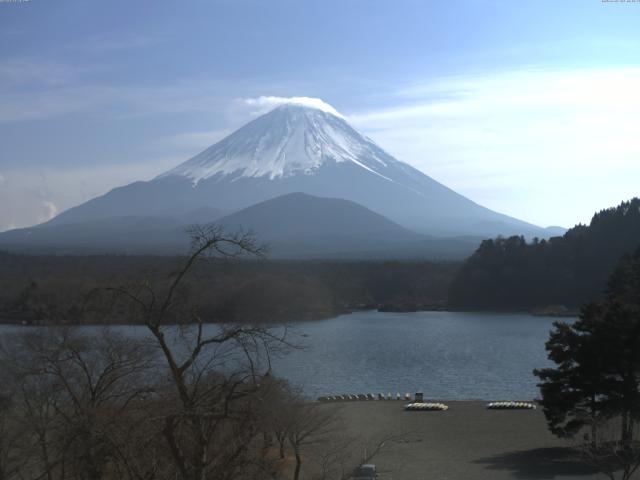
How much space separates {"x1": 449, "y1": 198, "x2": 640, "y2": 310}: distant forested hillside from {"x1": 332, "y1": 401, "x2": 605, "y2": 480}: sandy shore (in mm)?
24153

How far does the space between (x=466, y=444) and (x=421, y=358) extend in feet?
33.6

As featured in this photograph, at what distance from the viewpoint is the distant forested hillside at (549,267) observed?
36125mm

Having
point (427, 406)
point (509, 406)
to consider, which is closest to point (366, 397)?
point (427, 406)

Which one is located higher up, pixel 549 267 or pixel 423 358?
pixel 549 267

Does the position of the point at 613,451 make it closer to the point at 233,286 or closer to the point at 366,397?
the point at 366,397

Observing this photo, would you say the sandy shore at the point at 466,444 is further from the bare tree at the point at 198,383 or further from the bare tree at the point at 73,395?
the bare tree at the point at 198,383

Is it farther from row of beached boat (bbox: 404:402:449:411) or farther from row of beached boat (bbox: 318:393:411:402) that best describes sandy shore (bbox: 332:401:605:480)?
row of beached boat (bbox: 318:393:411:402)

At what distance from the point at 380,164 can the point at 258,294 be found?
8613cm

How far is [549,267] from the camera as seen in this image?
37.4m

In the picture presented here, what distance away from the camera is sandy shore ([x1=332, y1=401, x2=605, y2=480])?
8734 mm

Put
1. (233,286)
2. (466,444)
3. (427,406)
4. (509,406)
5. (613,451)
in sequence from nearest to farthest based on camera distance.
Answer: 1. (613,451)
2. (466,444)
3. (509,406)
4. (427,406)
5. (233,286)

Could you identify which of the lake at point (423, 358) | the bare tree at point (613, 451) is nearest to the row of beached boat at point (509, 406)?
the lake at point (423, 358)

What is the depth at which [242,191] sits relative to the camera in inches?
3782

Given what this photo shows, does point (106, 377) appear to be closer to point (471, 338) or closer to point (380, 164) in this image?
point (471, 338)
